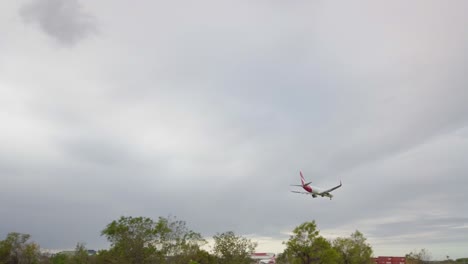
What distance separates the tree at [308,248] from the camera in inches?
3364

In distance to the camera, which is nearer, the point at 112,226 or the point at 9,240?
the point at 112,226

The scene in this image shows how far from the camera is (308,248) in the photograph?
281 feet

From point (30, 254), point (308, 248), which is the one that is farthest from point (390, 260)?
point (30, 254)

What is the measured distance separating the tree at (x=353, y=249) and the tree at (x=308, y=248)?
78.2 ft

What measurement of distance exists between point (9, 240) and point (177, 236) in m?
53.0

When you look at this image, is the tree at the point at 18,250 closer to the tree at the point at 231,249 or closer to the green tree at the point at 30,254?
the green tree at the point at 30,254

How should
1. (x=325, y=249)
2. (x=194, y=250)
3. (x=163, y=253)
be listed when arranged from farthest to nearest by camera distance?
1. (x=194, y=250)
2. (x=325, y=249)
3. (x=163, y=253)

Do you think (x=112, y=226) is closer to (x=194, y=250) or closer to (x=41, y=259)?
(x=194, y=250)

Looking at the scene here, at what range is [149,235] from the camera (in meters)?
74.4

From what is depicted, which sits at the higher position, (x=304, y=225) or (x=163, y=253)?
(x=304, y=225)

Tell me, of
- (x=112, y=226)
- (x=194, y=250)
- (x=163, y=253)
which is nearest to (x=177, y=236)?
(x=163, y=253)

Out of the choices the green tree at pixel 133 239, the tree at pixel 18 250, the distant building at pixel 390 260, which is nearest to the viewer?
the green tree at pixel 133 239

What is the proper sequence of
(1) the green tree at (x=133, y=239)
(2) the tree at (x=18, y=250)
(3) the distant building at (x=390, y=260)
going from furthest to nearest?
1. (3) the distant building at (x=390, y=260)
2. (2) the tree at (x=18, y=250)
3. (1) the green tree at (x=133, y=239)

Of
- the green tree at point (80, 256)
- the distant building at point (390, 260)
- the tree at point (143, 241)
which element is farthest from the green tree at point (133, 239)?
the distant building at point (390, 260)
